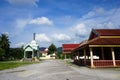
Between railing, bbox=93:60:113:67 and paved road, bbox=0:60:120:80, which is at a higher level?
railing, bbox=93:60:113:67

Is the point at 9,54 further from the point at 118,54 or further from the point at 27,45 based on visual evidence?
the point at 118,54

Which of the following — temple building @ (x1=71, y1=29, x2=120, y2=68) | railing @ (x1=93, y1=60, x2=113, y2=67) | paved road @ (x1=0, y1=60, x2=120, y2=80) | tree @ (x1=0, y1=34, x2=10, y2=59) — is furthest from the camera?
tree @ (x1=0, y1=34, x2=10, y2=59)

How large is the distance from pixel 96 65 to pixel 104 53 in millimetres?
5498

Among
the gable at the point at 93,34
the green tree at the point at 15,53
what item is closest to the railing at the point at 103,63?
the gable at the point at 93,34

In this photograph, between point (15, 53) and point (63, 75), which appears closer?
point (63, 75)

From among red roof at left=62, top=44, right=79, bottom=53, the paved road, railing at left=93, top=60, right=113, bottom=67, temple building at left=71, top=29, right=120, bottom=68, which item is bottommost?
the paved road

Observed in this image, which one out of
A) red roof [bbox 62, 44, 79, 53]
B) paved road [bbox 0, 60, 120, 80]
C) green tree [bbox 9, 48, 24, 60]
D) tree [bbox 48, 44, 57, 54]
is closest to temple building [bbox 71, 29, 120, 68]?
paved road [bbox 0, 60, 120, 80]

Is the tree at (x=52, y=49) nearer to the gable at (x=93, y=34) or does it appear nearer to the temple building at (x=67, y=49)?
the temple building at (x=67, y=49)

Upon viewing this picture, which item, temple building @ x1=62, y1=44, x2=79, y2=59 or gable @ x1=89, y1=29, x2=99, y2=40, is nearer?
gable @ x1=89, y1=29, x2=99, y2=40

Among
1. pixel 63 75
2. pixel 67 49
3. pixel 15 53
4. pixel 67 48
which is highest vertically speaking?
pixel 67 48

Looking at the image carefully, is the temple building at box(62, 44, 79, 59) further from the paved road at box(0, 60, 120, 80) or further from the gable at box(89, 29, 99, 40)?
the paved road at box(0, 60, 120, 80)

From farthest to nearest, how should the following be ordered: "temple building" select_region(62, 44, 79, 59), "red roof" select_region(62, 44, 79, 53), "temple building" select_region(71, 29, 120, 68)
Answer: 1. "red roof" select_region(62, 44, 79, 53)
2. "temple building" select_region(62, 44, 79, 59)
3. "temple building" select_region(71, 29, 120, 68)

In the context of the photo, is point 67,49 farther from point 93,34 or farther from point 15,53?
point 93,34

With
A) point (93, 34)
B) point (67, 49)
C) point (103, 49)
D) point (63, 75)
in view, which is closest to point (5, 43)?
point (67, 49)
